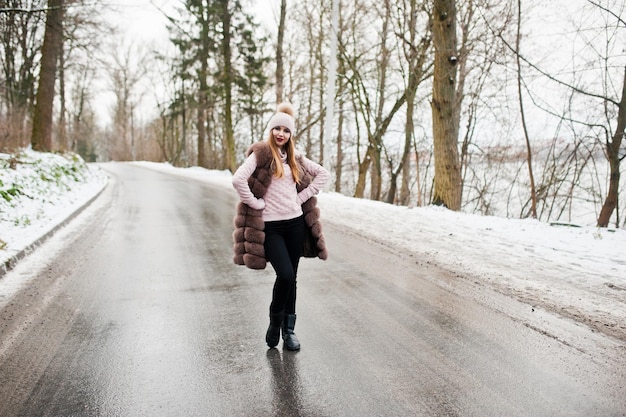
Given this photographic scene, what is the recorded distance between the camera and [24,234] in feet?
22.6

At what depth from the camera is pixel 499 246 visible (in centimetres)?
696

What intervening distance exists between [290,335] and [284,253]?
2.30 ft

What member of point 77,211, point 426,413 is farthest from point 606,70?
point 77,211

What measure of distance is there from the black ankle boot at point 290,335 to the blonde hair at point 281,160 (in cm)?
113

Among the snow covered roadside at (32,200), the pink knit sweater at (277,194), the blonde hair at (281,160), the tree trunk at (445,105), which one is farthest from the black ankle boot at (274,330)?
the tree trunk at (445,105)

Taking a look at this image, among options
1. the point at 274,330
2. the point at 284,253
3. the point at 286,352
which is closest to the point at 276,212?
the point at 284,253

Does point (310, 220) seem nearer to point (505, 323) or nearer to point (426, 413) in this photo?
point (426, 413)

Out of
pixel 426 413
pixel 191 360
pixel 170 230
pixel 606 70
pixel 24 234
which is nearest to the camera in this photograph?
pixel 426 413

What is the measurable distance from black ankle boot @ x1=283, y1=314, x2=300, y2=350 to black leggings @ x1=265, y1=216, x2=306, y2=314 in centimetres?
11

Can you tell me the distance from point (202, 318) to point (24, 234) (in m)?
4.81

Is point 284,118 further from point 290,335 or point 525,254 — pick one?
point 525,254

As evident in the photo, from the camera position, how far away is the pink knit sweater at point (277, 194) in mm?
3085

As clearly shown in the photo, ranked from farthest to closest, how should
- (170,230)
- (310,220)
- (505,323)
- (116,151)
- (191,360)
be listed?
(116,151) → (170,230) → (505,323) → (310,220) → (191,360)

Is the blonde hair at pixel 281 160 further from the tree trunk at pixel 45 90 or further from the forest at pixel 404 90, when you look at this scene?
the tree trunk at pixel 45 90
